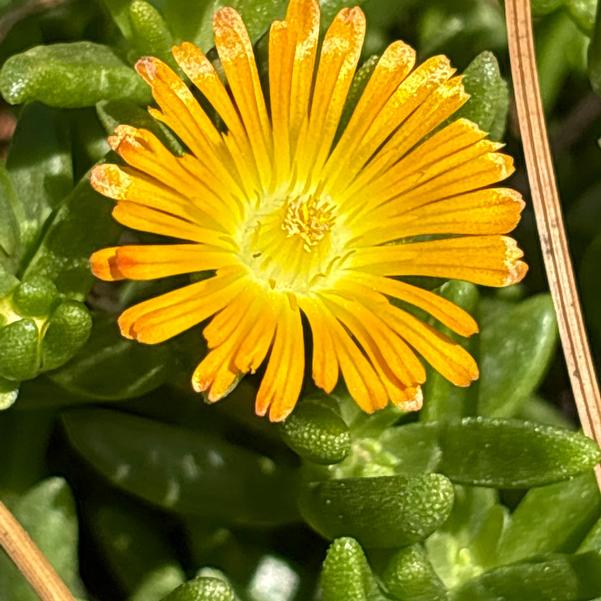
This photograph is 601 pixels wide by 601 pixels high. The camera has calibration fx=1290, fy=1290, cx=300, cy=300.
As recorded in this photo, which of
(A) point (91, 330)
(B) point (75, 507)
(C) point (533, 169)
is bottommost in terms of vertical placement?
(B) point (75, 507)

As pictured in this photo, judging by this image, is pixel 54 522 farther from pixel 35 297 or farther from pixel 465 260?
pixel 465 260

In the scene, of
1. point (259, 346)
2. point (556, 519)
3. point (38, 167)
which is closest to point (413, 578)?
point (556, 519)

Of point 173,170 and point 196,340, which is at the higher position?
point 173,170

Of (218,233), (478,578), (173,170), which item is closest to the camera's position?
(173,170)

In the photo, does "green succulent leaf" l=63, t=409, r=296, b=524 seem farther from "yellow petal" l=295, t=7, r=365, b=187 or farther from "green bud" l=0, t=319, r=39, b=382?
"yellow petal" l=295, t=7, r=365, b=187

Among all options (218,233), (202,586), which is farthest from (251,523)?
(218,233)

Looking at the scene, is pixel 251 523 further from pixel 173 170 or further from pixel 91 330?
pixel 173 170
